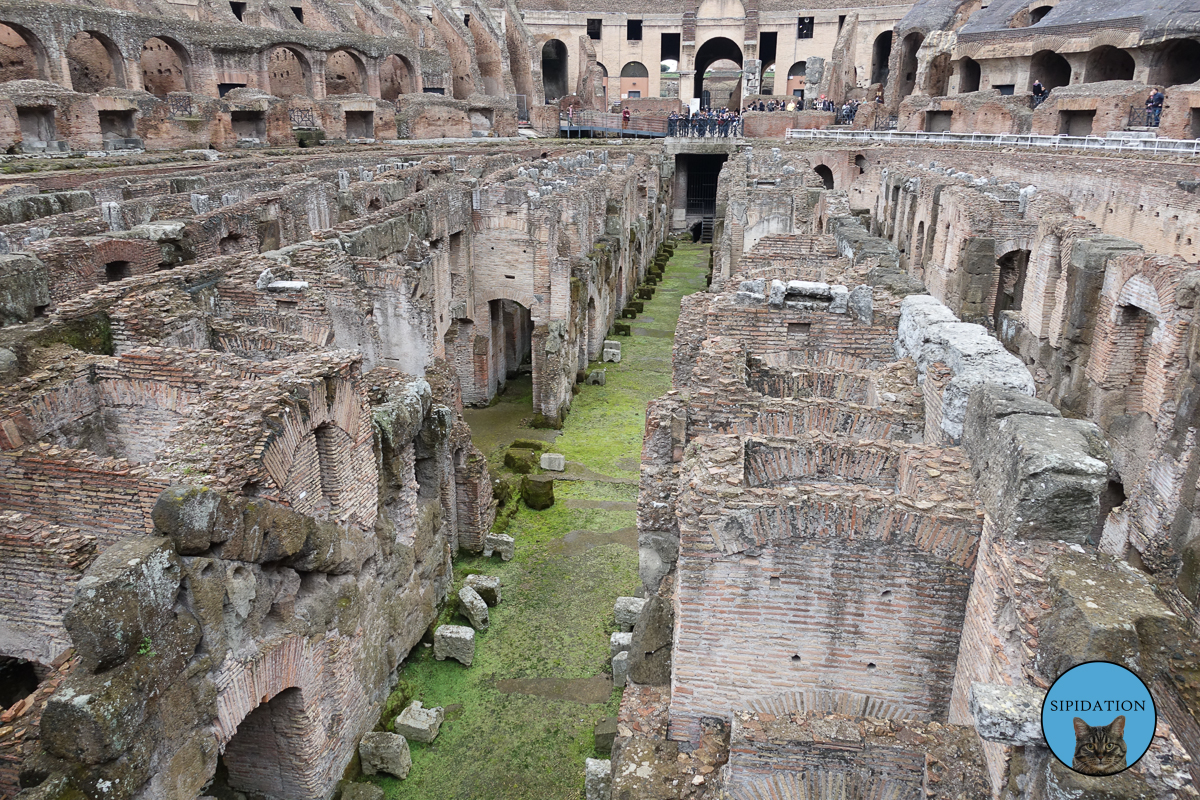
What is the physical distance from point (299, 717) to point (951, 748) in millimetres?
4379

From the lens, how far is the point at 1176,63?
98.2ft

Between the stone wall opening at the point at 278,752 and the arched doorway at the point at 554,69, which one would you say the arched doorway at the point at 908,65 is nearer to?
the arched doorway at the point at 554,69

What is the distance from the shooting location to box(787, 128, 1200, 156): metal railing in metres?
20.1

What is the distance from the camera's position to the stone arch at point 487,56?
45.4m

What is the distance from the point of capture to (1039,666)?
11.2 feet

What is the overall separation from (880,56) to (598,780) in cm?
5234

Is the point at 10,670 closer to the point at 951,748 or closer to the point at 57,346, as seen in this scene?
the point at 57,346

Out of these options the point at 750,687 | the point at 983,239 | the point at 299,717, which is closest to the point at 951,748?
the point at 750,687

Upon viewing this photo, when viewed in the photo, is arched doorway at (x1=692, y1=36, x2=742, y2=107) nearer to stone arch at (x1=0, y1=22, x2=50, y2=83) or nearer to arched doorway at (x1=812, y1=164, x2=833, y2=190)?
arched doorway at (x1=812, y1=164, x2=833, y2=190)

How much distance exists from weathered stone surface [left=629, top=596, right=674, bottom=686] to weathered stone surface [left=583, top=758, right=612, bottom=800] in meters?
1.11

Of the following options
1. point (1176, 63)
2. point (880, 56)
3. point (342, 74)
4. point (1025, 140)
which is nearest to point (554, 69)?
point (342, 74)

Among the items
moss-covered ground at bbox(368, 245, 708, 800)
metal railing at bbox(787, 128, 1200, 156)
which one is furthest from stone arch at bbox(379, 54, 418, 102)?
moss-covered ground at bbox(368, 245, 708, 800)

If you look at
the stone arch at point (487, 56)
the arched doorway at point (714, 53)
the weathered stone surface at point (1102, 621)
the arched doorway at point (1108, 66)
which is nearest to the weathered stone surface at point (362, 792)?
the weathered stone surface at point (1102, 621)

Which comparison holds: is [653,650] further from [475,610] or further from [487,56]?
[487,56]
